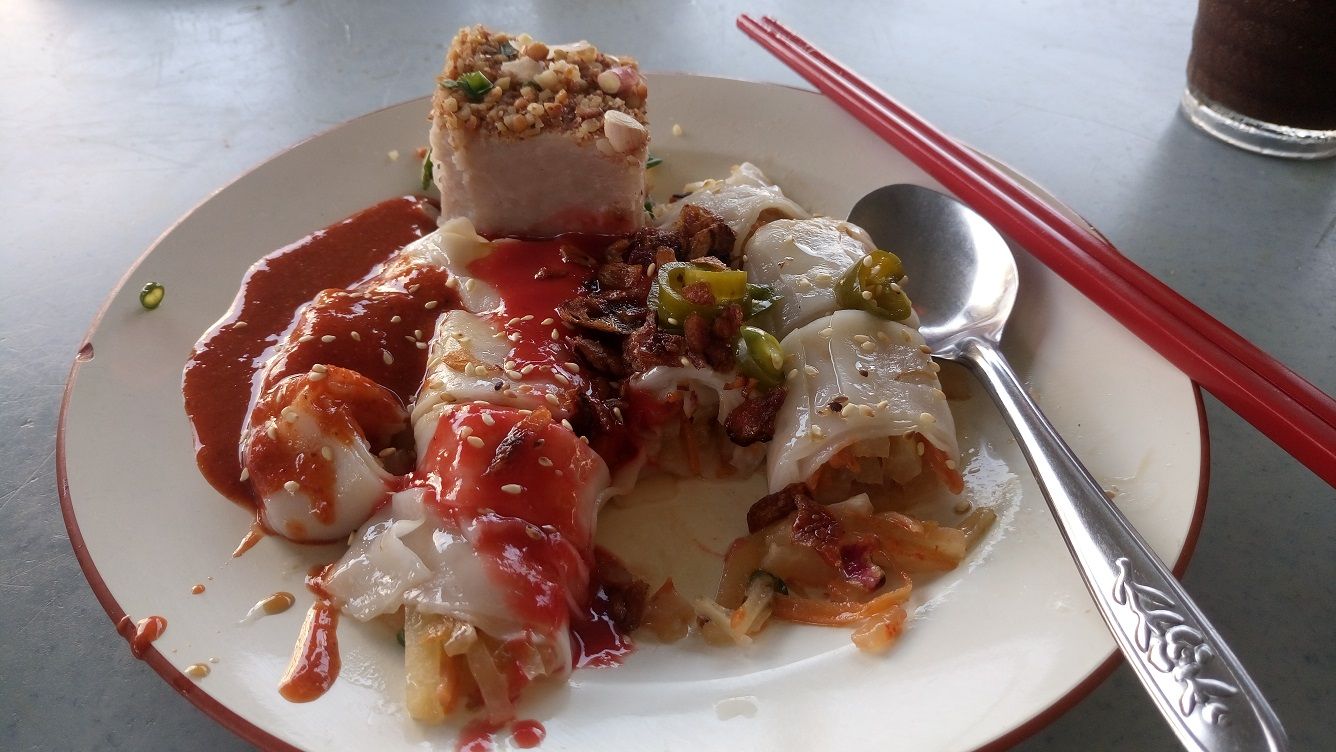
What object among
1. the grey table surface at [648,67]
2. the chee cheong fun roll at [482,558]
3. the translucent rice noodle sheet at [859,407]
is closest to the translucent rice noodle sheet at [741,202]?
the translucent rice noodle sheet at [859,407]

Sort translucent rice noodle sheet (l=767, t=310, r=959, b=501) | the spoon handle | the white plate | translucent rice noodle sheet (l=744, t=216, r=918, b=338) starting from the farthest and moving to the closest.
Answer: translucent rice noodle sheet (l=744, t=216, r=918, b=338) → translucent rice noodle sheet (l=767, t=310, r=959, b=501) → the white plate → the spoon handle

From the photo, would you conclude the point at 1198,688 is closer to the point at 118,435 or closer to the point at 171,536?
the point at 171,536

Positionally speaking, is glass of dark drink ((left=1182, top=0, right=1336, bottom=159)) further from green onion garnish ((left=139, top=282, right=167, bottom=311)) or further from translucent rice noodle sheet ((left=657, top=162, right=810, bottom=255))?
green onion garnish ((left=139, top=282, right=167, bottom=311))

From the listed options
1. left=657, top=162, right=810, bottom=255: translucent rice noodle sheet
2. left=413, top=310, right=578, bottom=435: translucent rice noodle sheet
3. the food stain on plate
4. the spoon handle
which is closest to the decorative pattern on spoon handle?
the spoon handle

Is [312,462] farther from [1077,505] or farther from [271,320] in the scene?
[1077,505]

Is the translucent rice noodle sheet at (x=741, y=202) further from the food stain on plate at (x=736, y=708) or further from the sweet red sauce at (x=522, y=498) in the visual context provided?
the food stain on plate at (x=736, y=708)

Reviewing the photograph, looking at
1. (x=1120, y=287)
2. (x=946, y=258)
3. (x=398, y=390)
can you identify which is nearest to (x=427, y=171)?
(x=398, y=390)
